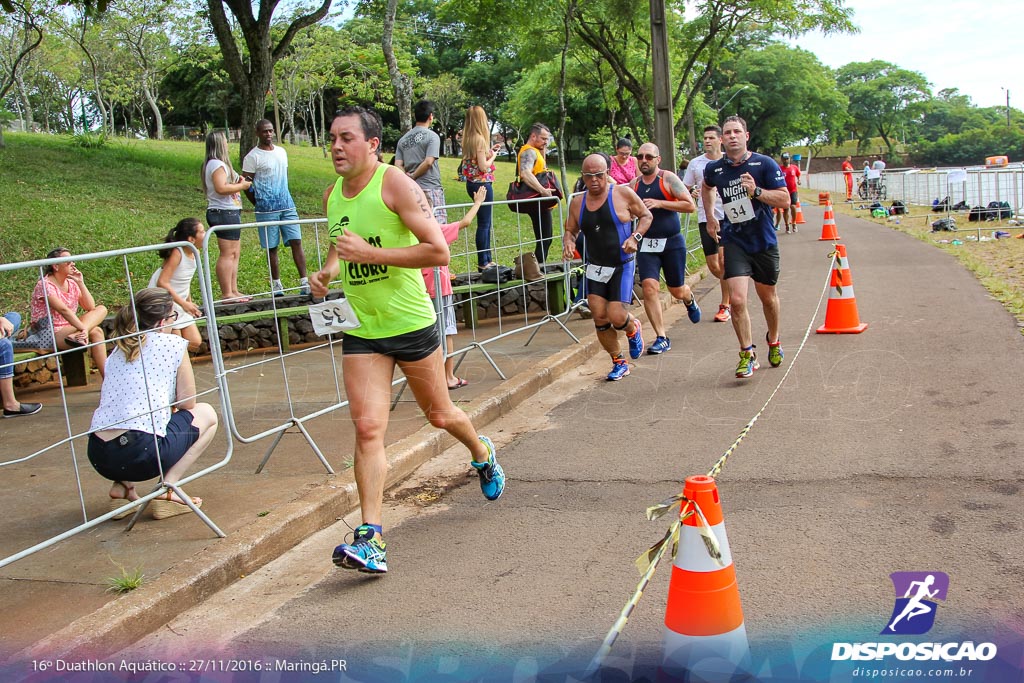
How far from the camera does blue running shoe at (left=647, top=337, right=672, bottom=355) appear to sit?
9.55 meters

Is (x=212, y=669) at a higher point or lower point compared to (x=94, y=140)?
lower

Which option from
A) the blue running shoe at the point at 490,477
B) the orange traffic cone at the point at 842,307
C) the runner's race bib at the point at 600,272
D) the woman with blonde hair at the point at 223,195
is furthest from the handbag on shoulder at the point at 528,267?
the blue running shoe at the point at 490,477

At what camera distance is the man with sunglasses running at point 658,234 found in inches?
370

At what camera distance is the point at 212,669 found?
3553 millimetres

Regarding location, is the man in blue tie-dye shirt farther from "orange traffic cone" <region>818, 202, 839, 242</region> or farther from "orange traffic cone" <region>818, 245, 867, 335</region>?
"orange traffic cone" <region>818, 202, 839, 242</region>

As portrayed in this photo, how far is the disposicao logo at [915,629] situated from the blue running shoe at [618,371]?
4.67 metres

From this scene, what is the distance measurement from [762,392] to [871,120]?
374 feet

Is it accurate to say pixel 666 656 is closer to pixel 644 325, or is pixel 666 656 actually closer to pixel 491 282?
pixel 491 282

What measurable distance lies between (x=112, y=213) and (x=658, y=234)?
38.7 ft

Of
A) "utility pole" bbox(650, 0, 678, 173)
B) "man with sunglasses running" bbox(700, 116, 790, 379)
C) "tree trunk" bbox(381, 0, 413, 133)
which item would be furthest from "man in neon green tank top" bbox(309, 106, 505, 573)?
"tree trunk" bbox(381, 0, 413, 133)

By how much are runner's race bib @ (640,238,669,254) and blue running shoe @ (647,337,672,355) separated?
34.4 inches

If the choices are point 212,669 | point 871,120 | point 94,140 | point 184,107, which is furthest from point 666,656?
point 871,120

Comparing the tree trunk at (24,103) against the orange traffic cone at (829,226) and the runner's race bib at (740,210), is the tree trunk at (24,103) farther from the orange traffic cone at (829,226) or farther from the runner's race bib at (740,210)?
the runner's race bib at (740,210)

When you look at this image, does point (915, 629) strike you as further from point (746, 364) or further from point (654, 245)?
point (654, 245)
